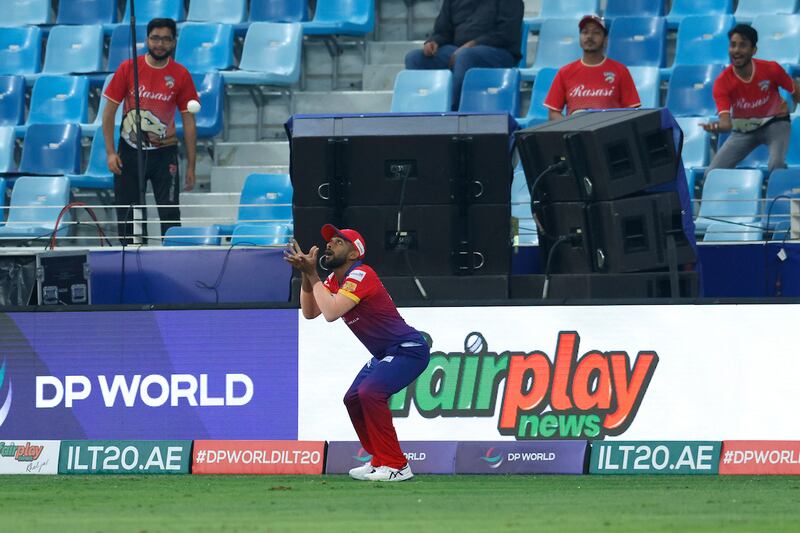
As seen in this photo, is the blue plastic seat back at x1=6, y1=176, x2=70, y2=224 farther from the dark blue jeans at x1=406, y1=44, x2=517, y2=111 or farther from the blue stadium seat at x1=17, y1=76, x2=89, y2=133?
the dark blue jeans at x1=406, y1=44, x2=517, y2=111

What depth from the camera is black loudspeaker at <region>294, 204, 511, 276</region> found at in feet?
36.2

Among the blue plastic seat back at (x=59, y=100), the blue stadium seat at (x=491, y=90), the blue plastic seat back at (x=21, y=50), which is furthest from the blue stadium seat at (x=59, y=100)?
the blue stadium seat at (x=491, y=90)

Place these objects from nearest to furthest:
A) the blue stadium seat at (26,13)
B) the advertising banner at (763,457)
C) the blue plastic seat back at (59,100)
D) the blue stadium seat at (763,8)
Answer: the advertising banner at (763,457), the blue stadium seat at (763,8), the blue plastic seat back at (59,100), the blue stadium seat at (26,13)

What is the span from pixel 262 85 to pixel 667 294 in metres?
7.32

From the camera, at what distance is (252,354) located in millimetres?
11180

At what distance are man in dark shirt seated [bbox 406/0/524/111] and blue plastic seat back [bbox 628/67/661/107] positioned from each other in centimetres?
128

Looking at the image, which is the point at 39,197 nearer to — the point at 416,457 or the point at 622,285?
the point at 416,457

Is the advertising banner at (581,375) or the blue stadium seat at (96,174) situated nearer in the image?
the advertising banner at (581,375)

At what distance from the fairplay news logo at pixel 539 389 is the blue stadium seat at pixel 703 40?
6.26 m

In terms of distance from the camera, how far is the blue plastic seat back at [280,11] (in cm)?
1817

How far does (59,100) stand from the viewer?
17.6 m

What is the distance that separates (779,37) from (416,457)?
7517 millimetres

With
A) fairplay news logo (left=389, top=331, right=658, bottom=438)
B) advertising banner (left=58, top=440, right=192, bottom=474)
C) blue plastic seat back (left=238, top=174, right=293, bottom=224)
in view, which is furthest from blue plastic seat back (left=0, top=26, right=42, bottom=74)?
fairplay news logo (left=389, top=331, right=658, bottom=438)

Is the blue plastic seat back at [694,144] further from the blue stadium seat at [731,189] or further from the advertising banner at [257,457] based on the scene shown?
the advertising banner at [257,457]
